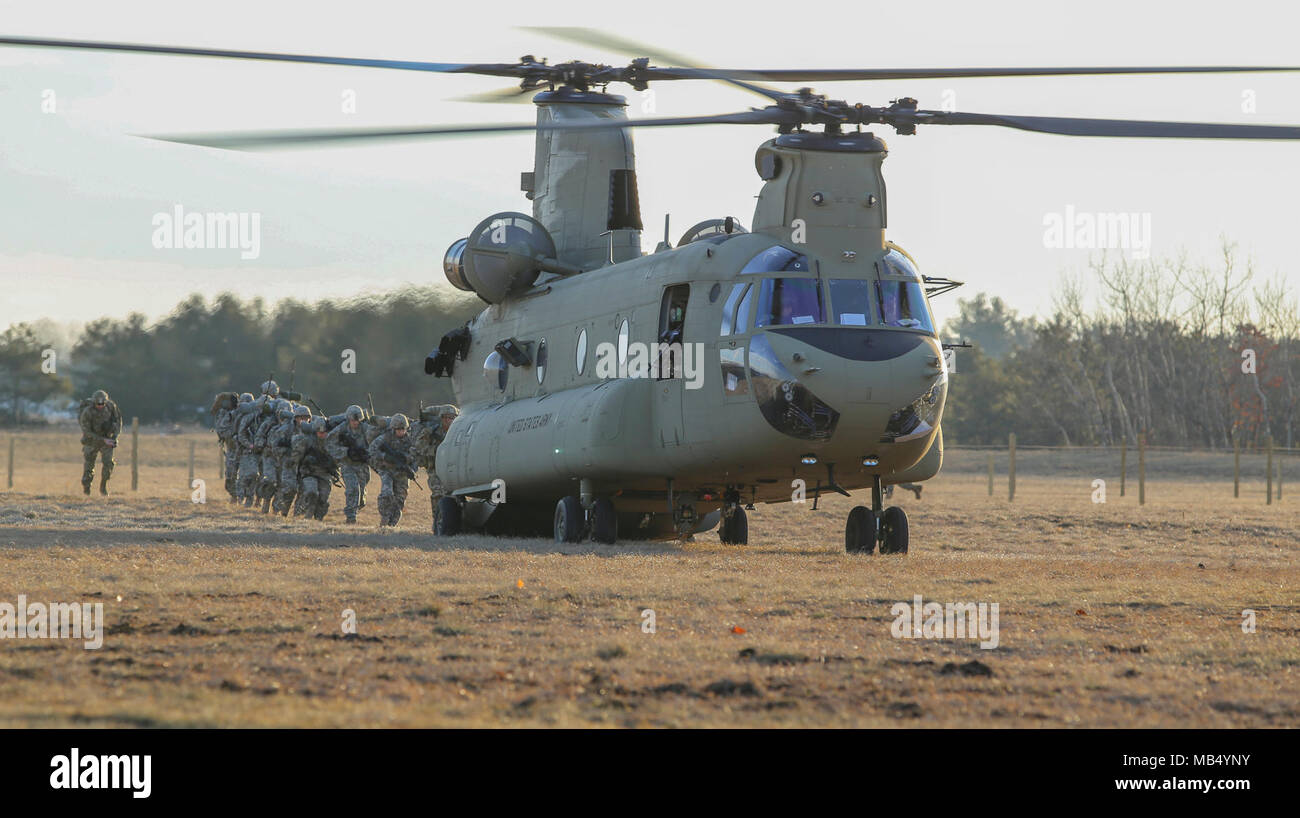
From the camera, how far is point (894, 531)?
18516mm

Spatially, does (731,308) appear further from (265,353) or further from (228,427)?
(265,353)

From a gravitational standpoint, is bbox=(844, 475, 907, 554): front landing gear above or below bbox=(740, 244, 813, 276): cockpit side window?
below

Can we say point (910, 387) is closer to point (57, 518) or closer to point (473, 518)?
point (473, 518)

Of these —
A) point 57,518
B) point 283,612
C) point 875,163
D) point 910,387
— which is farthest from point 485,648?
point 57,518

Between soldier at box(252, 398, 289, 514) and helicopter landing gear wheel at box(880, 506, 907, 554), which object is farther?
soldier at box(252, 398, 289, 514)

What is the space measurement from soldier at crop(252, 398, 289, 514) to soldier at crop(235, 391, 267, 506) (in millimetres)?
596

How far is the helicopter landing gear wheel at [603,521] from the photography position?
746 inches

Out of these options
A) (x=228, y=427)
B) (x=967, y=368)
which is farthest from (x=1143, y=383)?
(x=228, y=427)

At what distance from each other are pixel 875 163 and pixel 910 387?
277 centimetres

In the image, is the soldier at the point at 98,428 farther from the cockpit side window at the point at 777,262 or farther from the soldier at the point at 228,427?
the cockpit side window at the point at 777,262

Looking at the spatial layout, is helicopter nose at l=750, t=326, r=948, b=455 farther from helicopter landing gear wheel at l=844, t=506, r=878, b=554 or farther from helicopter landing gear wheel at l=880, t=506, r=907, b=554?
helicopter landing gear wheel at l=844, t=506, r=878, b=554

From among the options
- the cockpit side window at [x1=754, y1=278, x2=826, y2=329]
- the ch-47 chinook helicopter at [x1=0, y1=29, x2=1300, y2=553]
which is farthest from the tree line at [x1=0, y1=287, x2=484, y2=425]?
the cockpit side window at [x1=754, y1=278, x2=826, y2=329]

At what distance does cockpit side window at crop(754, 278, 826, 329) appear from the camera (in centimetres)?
1708
